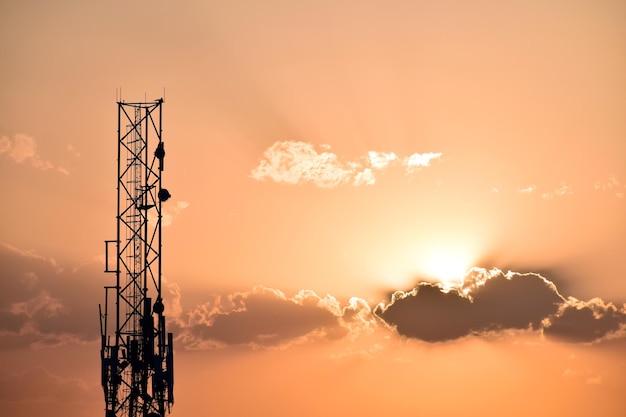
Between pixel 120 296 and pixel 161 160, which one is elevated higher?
pixel 161 160

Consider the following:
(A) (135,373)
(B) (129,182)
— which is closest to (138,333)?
(A) (135,373)

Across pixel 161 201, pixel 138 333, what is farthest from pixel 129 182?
pixel 138 333

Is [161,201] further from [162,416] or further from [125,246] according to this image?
[162,416]

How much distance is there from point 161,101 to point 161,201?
891 centimetres

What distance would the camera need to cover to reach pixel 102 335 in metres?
158

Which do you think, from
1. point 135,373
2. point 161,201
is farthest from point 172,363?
point 161,201

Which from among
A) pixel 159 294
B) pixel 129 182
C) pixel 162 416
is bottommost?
pixel 162 416

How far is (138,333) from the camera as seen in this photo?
156 metres

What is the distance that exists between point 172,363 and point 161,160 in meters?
18.0

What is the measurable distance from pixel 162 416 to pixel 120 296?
1122 centimetres

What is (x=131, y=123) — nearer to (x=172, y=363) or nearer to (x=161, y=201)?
Result: (x=161, y=201)

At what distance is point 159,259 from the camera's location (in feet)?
515

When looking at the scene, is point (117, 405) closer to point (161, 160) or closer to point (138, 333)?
point (138, 333)

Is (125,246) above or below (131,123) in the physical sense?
below
